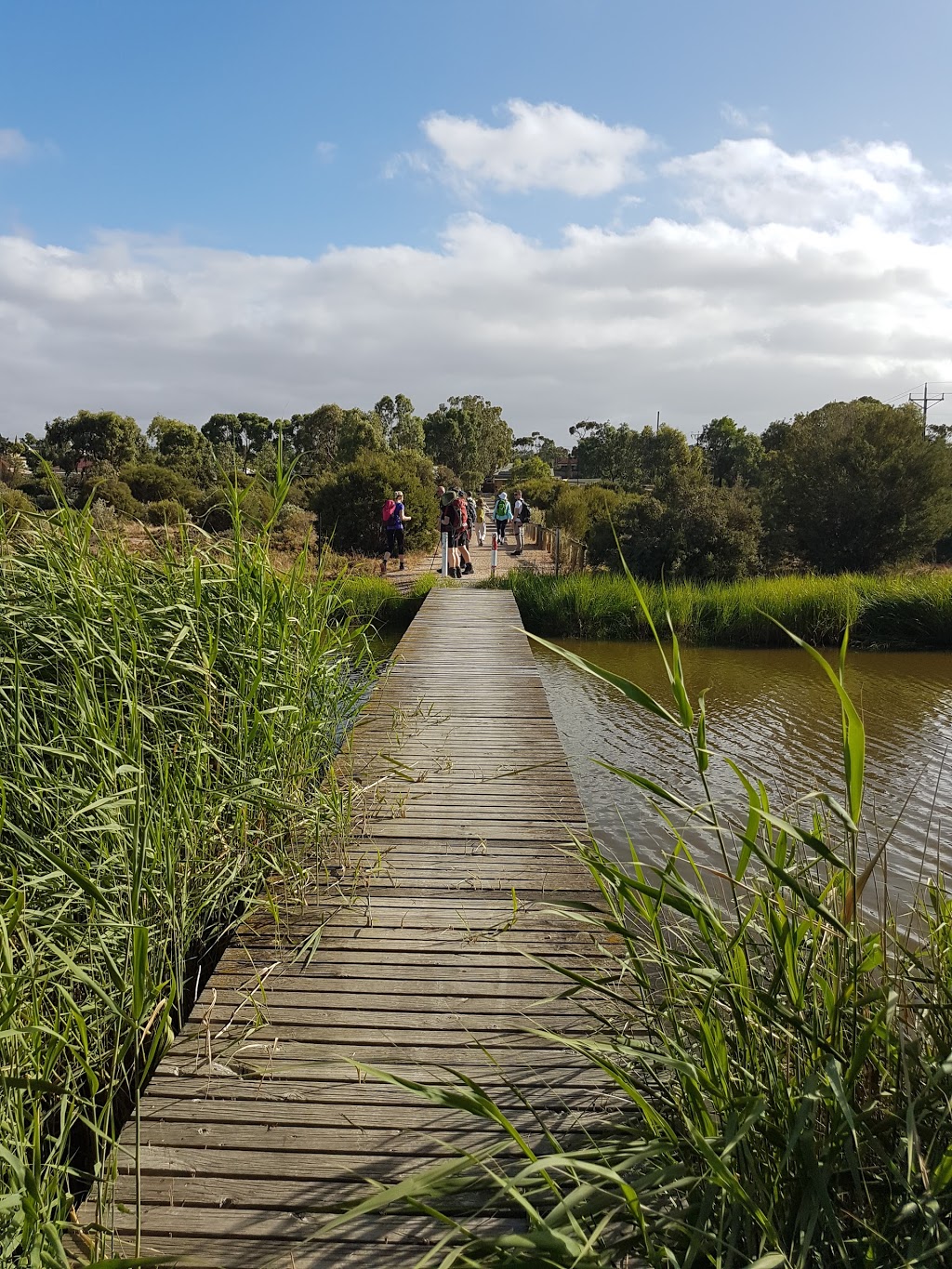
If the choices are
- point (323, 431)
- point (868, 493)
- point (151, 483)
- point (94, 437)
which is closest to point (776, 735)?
point (868, 493)

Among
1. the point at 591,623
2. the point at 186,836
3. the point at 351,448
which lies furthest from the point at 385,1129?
the point at 351,448

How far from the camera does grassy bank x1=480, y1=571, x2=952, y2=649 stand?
14367mm

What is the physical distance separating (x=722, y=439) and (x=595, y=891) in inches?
2566

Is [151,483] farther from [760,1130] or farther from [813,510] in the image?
[760,1130]

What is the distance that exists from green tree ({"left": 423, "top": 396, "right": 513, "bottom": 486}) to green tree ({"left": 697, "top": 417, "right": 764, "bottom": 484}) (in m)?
14.2

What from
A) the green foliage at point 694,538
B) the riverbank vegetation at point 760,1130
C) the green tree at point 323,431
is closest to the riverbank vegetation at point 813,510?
the green foliage at point 694,538

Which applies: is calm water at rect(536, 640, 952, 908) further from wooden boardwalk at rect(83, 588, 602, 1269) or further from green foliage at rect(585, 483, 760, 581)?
green foliage at rect(585, 483, 760, 581)

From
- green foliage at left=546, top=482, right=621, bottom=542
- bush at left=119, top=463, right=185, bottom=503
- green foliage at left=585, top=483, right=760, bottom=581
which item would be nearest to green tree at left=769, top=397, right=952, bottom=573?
green foliage at left=585, top=483, right=760, bottom=581

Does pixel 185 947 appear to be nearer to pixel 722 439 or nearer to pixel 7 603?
pixel 7 603

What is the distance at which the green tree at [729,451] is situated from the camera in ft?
168

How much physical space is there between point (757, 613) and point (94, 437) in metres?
36.2

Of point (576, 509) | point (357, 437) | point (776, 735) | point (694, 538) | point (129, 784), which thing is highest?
point (357, 437)

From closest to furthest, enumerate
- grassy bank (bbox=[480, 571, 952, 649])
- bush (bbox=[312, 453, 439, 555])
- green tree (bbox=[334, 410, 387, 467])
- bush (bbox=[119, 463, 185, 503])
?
grassy bank (bbox=[480, 571, 952, 649]) < bush (bbox=[312, 453, 439, 555]) < bush (bbox=[119, 463, 185, 503]) < green tree (bbox=[334, 410, 387, 467])

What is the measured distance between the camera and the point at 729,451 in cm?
6047
